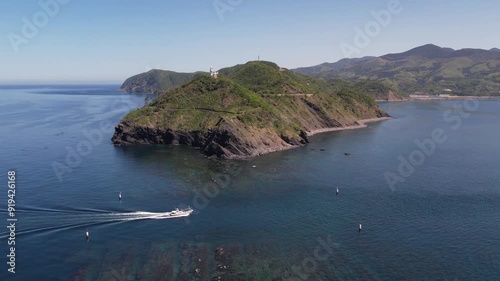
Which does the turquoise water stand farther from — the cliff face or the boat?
the cliff face

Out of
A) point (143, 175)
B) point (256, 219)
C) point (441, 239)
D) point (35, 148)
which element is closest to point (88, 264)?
point (256, 219)

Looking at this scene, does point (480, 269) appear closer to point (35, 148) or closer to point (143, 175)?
point (143, 175)

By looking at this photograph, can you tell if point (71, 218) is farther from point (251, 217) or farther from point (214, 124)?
Result: point (214, 124)

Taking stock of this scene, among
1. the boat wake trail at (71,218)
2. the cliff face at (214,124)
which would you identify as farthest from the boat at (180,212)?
the cliff face at (214,124)

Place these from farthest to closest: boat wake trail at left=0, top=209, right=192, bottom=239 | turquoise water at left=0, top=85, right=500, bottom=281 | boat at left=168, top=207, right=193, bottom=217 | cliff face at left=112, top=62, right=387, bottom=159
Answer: cliff face at left=112, top=62, right=387, bottom=159
boat at left=168, top=207, right=193, bottom=217
boat wake trail at left=0, top=209, right=192, bottom=239
turquoise water at left=0, top=85, right=500, bottom=281

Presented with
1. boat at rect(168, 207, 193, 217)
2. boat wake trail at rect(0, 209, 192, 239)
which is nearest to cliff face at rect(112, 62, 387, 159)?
boat at rect(168, 207, 193, 217)

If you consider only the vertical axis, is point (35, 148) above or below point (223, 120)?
below
